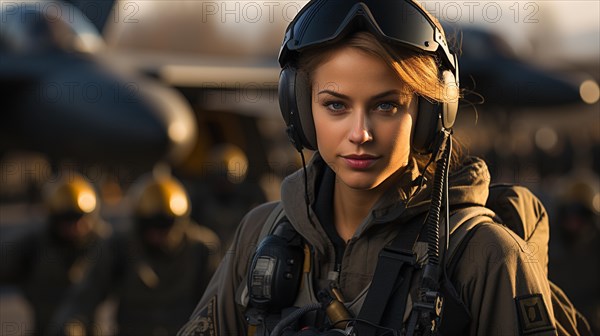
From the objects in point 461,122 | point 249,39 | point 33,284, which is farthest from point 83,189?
point 249,39

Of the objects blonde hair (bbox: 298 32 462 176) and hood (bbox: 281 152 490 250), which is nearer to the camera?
blonde hair (bbox: 298 32 462 176)

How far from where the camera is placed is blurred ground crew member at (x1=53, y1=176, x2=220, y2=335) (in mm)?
5695

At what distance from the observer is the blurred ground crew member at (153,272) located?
570cm

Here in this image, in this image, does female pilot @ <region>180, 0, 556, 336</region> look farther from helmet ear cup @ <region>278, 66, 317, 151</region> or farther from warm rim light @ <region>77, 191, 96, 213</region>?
warm rim light @ <region>77, 191, 96, 213</region>

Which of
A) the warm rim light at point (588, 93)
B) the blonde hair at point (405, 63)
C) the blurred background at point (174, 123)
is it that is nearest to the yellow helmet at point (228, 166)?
the blurred background at point (174, 123)

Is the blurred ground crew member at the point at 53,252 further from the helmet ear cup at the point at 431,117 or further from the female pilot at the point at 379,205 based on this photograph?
the helmet ear cup at the point at 431,117

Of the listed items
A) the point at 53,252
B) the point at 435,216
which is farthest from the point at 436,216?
the point at 53,252

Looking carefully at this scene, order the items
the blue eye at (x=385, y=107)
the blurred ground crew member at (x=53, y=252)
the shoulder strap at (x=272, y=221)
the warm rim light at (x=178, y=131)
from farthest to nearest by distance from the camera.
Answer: the warm rim light at (x=178, y=131)
the blurred ground crew member at (x=53, y=252)
the shoulder strap at (x=272, y=221)
the blue eye at (x=385, y=107)

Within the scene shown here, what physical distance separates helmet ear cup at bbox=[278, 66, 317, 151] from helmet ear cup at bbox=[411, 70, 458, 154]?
10.1 inches

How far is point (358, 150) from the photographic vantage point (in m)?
1.78

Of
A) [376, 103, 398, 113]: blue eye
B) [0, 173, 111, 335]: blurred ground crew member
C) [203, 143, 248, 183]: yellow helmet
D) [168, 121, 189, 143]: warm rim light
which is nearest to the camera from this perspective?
[376, 103, 398, 113]: blue eye

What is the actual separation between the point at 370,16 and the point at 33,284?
17.8 ft

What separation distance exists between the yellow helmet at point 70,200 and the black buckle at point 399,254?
17.2 feet

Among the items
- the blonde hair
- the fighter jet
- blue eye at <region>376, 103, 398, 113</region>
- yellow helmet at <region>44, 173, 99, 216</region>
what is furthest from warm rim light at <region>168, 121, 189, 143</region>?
blue eye at <region>376, 103, 398, 113</region>
